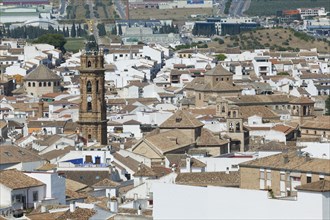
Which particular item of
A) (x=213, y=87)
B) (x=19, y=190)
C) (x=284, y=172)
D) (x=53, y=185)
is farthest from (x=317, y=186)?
(x=213, y=87)

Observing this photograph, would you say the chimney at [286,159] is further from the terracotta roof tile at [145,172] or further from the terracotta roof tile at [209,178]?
the terracotta roof tile at [145,172]

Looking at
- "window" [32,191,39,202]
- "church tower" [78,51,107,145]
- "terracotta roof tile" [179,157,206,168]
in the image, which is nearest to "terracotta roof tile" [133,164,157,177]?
"terracotta roof tile" [179,157,206,168]

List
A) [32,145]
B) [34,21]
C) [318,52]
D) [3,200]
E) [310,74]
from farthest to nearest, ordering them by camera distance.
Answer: [34,21], [318,52], [310,74], [32,145], [3,200]

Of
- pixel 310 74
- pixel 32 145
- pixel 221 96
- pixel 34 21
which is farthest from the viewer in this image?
pixel 34 21

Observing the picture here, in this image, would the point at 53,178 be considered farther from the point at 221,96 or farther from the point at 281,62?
the point at 281,62

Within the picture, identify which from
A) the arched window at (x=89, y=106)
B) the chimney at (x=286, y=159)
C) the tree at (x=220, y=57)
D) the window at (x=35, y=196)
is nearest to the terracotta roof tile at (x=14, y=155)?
the window at (x=35, y=196)

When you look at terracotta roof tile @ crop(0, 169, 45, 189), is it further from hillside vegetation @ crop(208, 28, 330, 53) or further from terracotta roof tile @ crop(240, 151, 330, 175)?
hillside vegetation @ crop(208, 28, 330, 53)

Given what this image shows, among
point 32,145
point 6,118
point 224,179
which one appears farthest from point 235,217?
point 6,118
